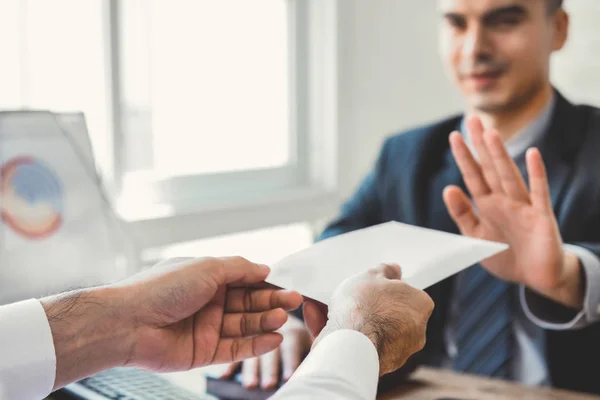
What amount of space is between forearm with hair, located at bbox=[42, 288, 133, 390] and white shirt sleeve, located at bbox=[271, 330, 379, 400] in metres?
0.30

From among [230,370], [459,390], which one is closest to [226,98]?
[230,370]

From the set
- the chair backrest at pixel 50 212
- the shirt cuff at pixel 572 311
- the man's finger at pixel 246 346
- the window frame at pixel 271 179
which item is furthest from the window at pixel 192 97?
the shirt cuff at pixel 572 311

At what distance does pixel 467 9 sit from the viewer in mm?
1562

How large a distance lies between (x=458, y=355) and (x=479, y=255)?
732mm

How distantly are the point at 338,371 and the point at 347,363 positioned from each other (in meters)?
0.01

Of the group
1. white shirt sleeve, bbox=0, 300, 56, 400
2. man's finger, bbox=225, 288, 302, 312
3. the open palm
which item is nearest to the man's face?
the open palm

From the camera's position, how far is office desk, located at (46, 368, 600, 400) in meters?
0.96

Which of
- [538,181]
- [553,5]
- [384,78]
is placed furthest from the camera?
[384,78]

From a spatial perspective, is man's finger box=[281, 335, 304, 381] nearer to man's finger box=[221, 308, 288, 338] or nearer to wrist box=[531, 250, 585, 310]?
man's finger box=[221, 308, 288, 338]

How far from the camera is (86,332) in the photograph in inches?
31.9

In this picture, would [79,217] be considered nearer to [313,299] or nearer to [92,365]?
[92,365]

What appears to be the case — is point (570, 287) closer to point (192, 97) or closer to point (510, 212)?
point (510, 212)

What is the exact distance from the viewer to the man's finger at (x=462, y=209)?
1.23 metres

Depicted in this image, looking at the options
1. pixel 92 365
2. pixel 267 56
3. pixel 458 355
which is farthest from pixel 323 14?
pixel 92 365
